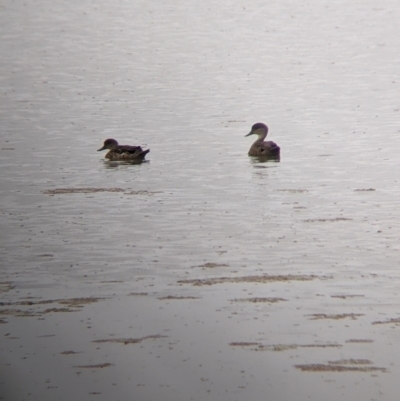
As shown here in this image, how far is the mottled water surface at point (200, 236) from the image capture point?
9172 millimetres

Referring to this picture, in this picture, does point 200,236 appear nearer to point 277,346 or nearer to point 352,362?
point 277,346

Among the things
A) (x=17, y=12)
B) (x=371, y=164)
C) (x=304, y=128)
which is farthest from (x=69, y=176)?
(x=17, y=12)

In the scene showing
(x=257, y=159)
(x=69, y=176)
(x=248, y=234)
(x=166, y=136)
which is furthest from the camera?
(x=166, y=136)

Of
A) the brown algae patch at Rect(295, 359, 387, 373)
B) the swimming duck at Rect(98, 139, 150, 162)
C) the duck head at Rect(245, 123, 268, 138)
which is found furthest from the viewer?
the duck head at Rect(245, 123, 268, 138)

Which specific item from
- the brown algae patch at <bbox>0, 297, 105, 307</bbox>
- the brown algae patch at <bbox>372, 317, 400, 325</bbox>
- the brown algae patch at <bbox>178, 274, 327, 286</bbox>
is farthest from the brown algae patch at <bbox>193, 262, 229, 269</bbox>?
the brown algae patch at <bbox>372, 317, 400, 325</bbox>

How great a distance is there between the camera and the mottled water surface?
9172 millimetres

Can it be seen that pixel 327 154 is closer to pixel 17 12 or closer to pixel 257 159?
pixel 257 159

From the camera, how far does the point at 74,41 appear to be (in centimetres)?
4025

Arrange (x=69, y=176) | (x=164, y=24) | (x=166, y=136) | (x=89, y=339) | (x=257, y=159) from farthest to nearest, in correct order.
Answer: (x=164, y=24) → (x=166, y=136) → (x=257, y=159) → (x=69, y=176) → (x=89, y=339)

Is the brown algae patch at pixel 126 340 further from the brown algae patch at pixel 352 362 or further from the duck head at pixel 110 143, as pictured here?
the duck head at pixel 110 143

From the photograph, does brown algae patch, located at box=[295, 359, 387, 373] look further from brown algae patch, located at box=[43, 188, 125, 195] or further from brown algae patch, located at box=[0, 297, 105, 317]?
brown algae patch, located at box=[43, 188, 125, 195]

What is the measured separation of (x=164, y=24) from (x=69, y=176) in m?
29.2

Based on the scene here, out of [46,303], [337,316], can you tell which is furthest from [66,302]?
[337,316]

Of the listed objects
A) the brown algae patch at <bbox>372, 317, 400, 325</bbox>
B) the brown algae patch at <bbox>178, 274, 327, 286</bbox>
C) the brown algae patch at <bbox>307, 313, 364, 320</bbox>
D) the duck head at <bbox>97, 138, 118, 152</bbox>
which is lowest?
the brown algae patch at <bbox>372, 317, 400, 325</bbox>
